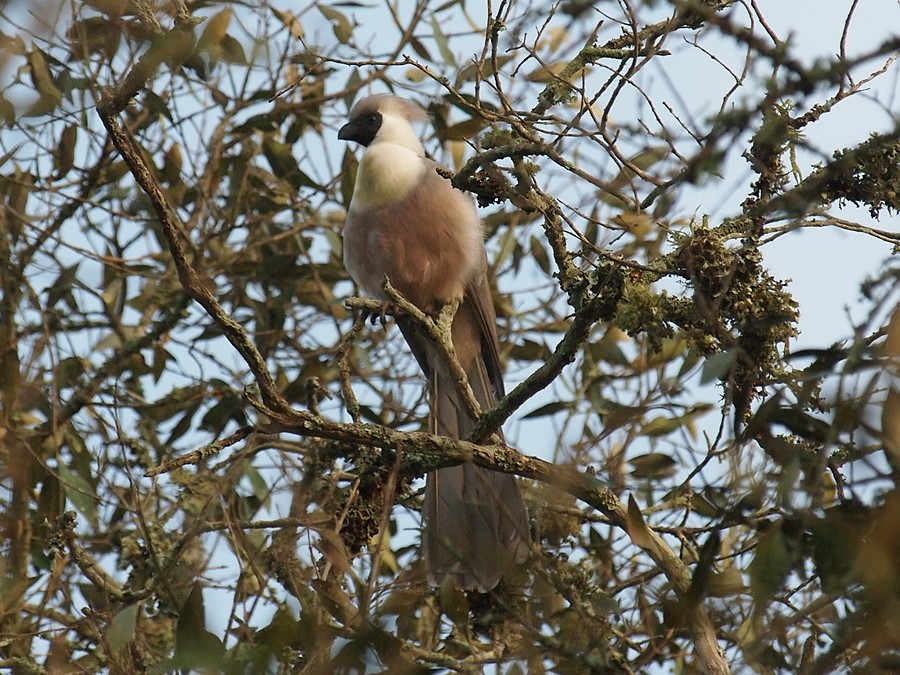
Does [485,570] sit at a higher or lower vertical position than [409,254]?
lower

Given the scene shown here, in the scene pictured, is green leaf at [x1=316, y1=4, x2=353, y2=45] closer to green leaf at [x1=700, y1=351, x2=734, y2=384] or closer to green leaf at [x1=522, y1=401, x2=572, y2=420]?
green leaf at [x1=522, y1=401, x2=572, y2=420]

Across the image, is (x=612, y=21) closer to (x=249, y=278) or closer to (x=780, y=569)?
(x=780, y=569)

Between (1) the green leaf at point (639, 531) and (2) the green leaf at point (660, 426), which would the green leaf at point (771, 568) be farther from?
(2) the green leaf at point (660, 426)

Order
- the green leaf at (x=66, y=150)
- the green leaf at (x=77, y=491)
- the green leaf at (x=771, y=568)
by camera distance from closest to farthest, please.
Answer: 1. the green leaf at (x=771, y=568)
2. the green leaf at (x=77, y=491)
3. the green leaf at (x=66, y=150)

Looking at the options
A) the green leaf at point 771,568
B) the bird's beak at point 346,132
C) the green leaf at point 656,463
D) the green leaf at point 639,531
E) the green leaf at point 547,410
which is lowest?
the green leaf at point 771,568

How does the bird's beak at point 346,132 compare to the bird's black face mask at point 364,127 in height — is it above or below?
below

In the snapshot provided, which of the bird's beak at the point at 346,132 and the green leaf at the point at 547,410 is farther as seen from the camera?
the bird's beak at the point at 346,132

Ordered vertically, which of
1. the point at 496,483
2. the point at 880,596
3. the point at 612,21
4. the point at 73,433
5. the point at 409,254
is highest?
the point at 409,254

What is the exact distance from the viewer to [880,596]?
1.27 metres

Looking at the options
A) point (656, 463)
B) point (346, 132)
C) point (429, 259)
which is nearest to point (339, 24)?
point (346, 132)

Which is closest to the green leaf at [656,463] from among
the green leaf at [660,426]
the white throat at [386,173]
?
the green leaf at [660,426]

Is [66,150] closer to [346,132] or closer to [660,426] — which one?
[346,132]

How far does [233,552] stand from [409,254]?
5.26ft

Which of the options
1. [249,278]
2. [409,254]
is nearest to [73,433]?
[249,278]
